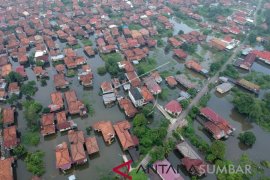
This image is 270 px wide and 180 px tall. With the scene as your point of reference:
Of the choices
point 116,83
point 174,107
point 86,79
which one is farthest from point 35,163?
point 174,107

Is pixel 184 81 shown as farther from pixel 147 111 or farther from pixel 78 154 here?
pixel 78 154

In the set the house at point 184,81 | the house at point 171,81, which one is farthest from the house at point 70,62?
the house at point 184,81

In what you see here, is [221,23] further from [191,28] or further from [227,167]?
[227,167]

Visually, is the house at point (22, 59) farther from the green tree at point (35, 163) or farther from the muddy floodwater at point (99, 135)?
the green tree at point (35, 163)

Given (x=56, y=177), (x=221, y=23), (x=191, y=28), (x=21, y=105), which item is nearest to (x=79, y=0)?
(x=191, y=28)

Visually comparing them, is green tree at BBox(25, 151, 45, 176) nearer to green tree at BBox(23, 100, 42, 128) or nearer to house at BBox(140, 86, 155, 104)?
green tree at BBox(23, 100, 42, 128)
